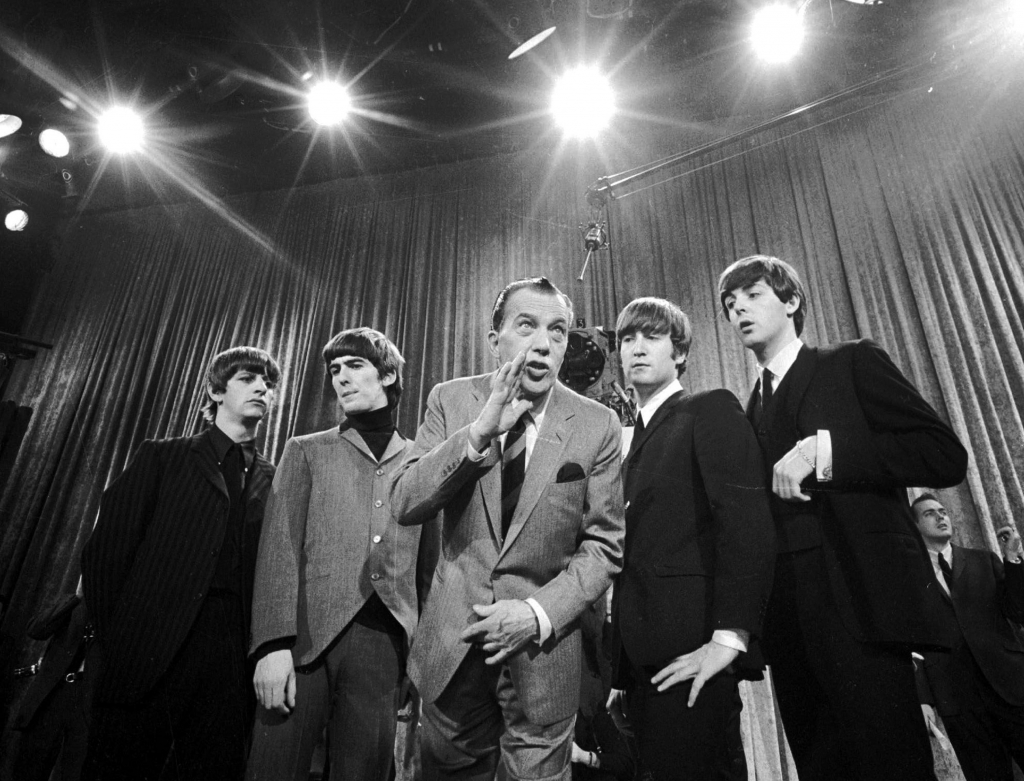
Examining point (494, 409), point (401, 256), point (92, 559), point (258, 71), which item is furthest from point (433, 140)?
point (494, 409)

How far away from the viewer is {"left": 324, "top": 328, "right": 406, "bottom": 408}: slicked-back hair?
2.34 meters

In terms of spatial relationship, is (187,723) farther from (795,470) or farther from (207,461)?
(795,470)

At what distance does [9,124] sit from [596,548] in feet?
22.4

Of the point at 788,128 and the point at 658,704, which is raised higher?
the point at 788,128

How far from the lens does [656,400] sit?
5.97 feet

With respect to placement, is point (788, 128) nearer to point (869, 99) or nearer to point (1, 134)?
point (869, 99)

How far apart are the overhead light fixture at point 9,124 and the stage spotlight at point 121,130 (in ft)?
2.50

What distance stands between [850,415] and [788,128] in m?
5.19

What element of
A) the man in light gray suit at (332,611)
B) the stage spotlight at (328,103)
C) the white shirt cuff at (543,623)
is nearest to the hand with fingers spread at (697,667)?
the white shirt cuff at (543,623)

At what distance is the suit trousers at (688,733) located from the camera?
4.10 feet

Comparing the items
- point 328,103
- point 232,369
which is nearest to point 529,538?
point 232,369

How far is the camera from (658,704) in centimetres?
132

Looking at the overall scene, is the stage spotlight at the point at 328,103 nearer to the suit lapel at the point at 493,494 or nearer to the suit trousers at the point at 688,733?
the suit lapel at the point at 493,494

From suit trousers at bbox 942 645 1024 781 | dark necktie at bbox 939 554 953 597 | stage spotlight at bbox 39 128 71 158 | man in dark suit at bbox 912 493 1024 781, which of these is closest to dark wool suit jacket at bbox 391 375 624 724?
man in dark suit at bbox 912 493 1024 781
